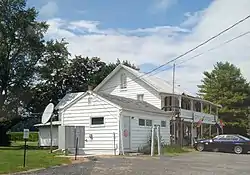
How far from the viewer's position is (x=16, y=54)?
46812mm

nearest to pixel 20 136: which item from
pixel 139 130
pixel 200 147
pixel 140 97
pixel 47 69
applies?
pixel 47 69

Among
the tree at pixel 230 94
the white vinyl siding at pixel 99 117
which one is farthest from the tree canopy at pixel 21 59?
the tree at pixel 230 94

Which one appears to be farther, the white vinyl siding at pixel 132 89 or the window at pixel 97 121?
the white vinyl siding at pixel 132 89

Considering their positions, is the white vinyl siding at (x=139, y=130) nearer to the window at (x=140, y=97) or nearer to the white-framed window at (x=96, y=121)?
the white-framed window at (x=96, y=121)

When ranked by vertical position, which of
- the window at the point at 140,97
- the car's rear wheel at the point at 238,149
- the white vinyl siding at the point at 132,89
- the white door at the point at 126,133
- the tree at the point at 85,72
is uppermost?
the tree at the point at 85,72

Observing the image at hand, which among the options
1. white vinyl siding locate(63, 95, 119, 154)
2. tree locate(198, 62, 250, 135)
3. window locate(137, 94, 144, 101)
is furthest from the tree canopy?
tree locate(198, 62, 250, 135)

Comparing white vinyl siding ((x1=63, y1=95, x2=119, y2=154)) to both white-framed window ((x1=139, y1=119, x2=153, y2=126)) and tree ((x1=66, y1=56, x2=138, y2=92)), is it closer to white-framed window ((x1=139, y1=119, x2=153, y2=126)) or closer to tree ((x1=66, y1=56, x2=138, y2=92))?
white-framed window ((x1=139, y1=119, x2=153, y2=126))

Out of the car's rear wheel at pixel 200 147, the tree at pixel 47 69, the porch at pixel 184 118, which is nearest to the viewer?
the car's rear wheel at pixel 200 147

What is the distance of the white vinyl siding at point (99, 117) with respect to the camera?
2867cm

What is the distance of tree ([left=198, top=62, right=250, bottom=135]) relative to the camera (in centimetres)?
5938

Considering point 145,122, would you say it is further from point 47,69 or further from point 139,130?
point 47,69

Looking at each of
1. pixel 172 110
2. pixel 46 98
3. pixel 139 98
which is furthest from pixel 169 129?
pixel 46 98

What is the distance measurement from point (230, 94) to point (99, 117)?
115 ft

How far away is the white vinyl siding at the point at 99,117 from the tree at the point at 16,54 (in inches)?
693
